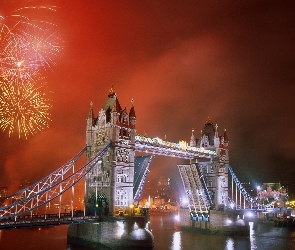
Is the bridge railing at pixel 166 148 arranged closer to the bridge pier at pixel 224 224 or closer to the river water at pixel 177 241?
the bridge pier at pixel 224 224

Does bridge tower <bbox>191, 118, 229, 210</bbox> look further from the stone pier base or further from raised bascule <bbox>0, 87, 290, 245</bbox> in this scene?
the stone pier base

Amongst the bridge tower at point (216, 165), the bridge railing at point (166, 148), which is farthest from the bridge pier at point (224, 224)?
the bridge railing at point (166, 148)

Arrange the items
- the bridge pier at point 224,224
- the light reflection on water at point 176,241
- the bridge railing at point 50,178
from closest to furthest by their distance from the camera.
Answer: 1. the bridge railing at point 50,178
2. the light reflection on water at point 176,241
3. the bridge pier at point 224,224

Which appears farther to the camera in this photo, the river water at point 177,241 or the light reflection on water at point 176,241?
the light reflection on water at point 176,241

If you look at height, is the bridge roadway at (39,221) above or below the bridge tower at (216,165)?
below

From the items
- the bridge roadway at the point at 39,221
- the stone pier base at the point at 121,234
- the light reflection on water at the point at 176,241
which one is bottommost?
the light reflection on water at the point at 176,241

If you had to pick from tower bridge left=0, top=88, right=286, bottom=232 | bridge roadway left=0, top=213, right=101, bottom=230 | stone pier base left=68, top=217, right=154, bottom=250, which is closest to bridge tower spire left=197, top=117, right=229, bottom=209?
tower bridge left=0, top=88, right=286, bottom=232

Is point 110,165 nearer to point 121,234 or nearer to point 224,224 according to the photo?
point 121,234
